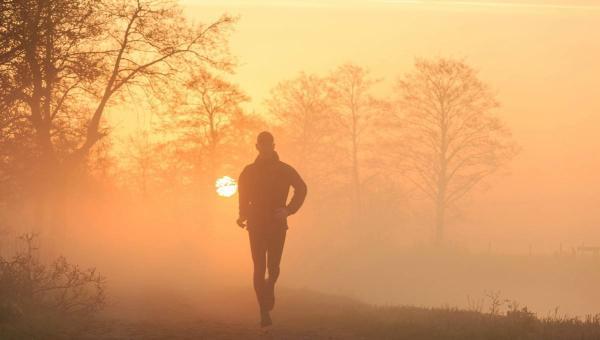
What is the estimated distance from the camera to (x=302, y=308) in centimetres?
1588

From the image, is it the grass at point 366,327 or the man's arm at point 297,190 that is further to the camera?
the man's arm at point 297,190

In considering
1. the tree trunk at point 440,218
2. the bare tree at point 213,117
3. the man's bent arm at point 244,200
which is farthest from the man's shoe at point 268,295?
the tree trunk at point 440,218

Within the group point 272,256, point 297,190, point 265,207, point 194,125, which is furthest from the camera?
point 194,125

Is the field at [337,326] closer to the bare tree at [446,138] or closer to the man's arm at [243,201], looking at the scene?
the man's arm at [243,201]

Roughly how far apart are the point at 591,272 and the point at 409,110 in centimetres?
1521

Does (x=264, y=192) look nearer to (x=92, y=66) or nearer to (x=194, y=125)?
(x=92, y=66)

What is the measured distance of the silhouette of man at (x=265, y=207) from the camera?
10125 millimetres

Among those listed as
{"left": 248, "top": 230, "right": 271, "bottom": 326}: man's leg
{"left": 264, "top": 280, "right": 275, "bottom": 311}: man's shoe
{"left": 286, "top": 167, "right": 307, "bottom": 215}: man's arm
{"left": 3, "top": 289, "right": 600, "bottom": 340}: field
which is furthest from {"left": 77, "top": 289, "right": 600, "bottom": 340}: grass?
{"left": 286, "top": 167, "right": 307, "bottom": 215}: man's arm

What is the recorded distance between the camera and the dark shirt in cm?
1012

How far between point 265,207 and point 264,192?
0.70ft

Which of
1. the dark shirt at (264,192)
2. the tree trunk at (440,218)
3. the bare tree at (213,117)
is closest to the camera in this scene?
the dark shirt at (264,192)

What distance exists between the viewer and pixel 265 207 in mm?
10102

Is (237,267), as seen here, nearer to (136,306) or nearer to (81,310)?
(136,306)

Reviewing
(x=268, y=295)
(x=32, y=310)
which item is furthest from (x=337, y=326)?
(x=32, y=310)
